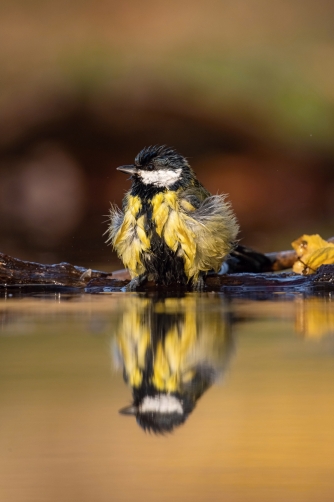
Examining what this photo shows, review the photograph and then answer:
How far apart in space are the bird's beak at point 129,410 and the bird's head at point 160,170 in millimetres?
2711

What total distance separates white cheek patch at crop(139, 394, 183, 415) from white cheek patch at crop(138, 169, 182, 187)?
8.77 feet

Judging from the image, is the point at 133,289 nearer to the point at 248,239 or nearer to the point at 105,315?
the point at 105,315

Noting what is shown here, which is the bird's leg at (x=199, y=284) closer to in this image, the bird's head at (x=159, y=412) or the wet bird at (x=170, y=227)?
the wet bird at (x=170, y=227)

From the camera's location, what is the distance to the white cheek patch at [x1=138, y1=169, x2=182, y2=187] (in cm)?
469

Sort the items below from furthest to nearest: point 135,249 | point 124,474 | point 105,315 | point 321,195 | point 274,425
→ 1. point 321,195
2. point 135,249
3. point 105,315
4. point 274,425
5. point 124,474

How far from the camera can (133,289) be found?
15.5ft

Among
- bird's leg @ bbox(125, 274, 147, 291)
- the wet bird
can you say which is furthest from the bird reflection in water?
bird's leg @ bbox(125, 274, 147, 291)

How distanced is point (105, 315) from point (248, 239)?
3847 millimetres

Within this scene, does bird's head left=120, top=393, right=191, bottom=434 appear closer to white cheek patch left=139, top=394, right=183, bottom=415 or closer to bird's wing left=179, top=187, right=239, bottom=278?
white cheek patch left=139, top=394, right=183, bottom=415

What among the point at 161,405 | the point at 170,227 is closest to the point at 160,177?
the point at 170,227

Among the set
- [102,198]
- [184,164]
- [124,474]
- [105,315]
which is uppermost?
[102,198]

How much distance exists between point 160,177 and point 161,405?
279cm

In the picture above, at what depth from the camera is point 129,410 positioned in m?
→ 2.00

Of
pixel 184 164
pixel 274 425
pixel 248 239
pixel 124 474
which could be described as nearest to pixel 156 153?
pixel 184 164
